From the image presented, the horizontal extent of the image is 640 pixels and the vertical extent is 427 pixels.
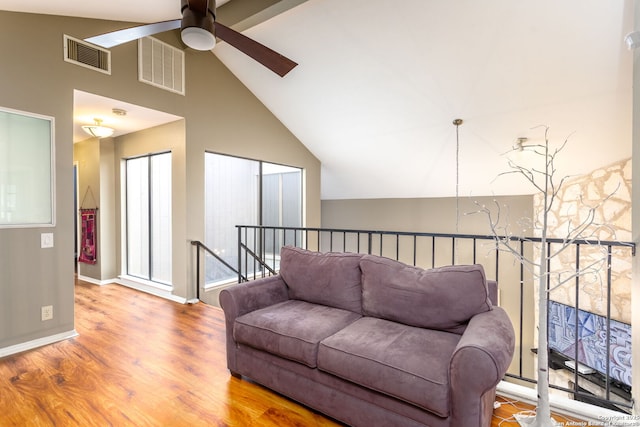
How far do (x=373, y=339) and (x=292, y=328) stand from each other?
49 cm

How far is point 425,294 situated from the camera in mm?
1918

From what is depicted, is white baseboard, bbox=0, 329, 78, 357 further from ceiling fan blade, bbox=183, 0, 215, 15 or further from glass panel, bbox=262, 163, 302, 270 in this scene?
ceiling fan blade, bbox=183, 0, 215, 15

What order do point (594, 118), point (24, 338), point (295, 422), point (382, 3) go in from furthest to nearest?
point (594, 118) → point (382, 3) → point (24, 338) → point (295, 422)

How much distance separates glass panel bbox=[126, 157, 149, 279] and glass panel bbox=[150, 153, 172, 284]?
168 mm

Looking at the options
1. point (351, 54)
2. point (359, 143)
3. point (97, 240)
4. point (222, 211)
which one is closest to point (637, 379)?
point (351, 54)

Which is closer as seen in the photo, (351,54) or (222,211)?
(351,54)

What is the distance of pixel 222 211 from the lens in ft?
15.3

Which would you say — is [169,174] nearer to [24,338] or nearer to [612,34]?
[24,338]

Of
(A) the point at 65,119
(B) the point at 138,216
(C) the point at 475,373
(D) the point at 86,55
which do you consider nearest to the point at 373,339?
(C) the point at 475,373

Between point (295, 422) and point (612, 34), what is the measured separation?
12.2ft

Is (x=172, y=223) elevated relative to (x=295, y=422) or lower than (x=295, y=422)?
elevated

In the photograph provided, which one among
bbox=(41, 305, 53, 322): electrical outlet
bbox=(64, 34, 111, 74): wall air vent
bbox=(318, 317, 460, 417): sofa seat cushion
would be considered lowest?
bbox=(41, 305, 53, 322): electrical outlet

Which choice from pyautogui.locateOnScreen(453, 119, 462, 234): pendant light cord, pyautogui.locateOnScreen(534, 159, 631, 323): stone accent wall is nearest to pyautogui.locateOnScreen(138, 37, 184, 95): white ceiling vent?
pyautogui.locateOnScreen(453, 119, 462, 234): pendant light cord

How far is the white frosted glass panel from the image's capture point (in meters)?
2.68
